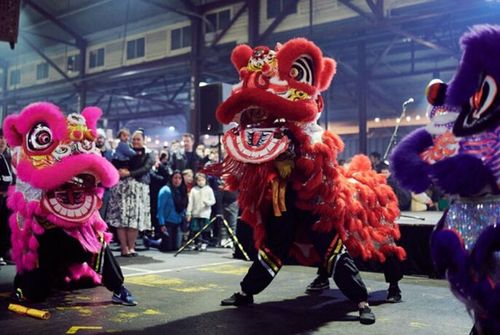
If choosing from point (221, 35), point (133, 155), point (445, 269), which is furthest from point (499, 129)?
point (221, 35)

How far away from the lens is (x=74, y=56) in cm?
1384

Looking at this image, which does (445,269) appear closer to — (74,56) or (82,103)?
(82,103)

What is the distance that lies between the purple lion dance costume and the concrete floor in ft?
3.12

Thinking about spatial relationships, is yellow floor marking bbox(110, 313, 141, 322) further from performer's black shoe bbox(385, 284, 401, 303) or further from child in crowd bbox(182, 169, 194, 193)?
child in crowd bbox(182, 169, 194, 193)

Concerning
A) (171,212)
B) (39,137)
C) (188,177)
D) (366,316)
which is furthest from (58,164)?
(188,177)

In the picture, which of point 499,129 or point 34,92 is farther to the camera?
point 34,92

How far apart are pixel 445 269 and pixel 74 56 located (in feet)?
44.5

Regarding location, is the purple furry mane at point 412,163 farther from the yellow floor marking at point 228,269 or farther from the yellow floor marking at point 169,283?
the yellow floor marking at point 228,269

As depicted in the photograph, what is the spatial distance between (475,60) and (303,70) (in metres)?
1.29

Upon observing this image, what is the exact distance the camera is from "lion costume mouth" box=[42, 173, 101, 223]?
3000 millimetres

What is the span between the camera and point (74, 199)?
10.1 ft

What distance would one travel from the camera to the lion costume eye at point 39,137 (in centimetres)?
298

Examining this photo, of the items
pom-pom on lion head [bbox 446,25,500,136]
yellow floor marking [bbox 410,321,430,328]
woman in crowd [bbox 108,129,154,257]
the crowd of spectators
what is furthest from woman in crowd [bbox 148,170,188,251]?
pom-pom on lion head [bbox 446,25,500,136]

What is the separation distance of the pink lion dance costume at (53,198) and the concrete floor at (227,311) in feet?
0.70
